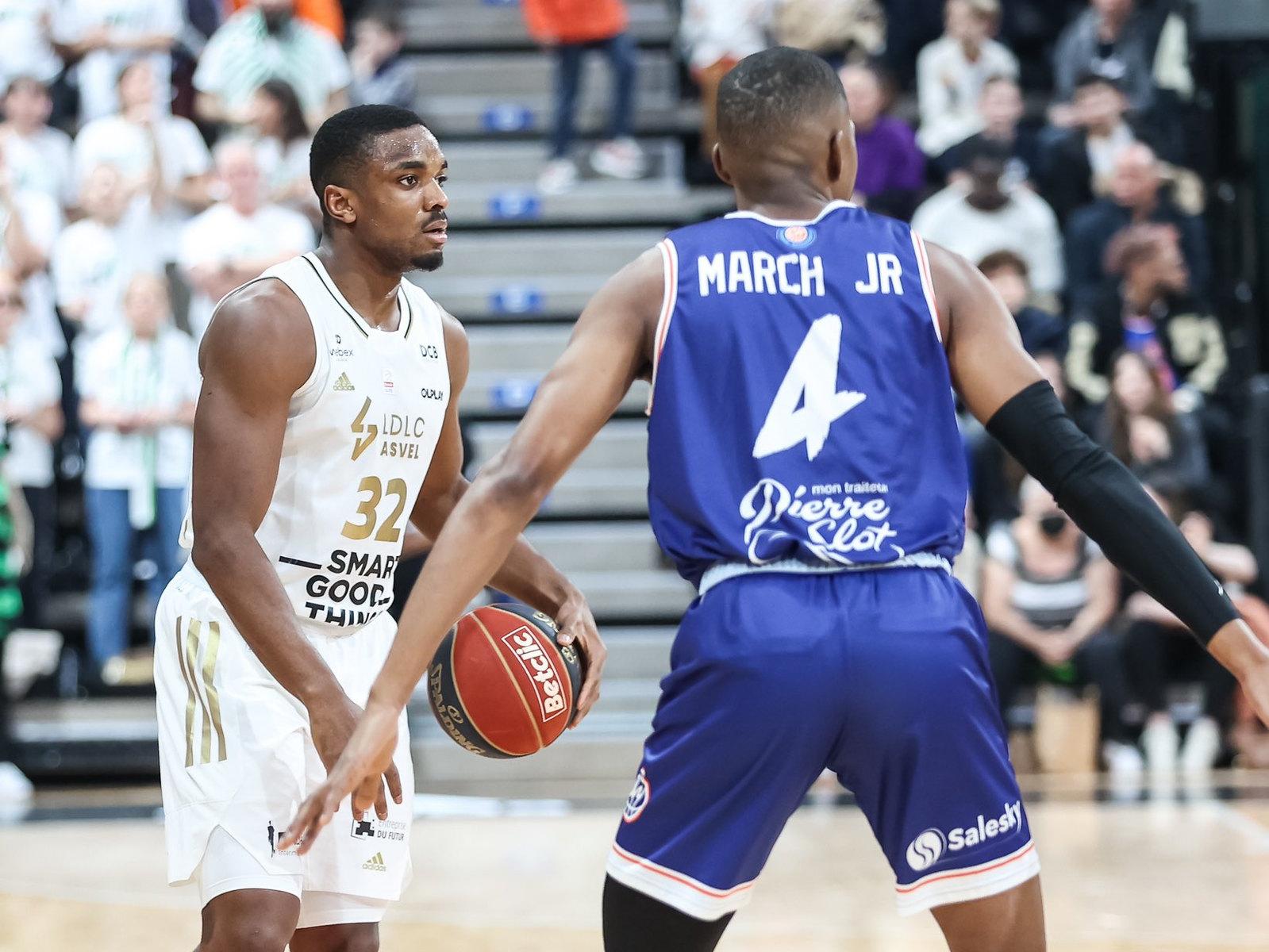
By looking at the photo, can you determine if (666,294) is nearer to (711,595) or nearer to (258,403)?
(711,595)

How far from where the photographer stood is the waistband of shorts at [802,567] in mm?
2852

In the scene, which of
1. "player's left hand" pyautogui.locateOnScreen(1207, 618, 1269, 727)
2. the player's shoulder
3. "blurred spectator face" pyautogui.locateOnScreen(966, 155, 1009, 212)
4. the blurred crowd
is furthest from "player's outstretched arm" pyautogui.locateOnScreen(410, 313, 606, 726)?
"blurred spectator face" pyautogui.locateOnScreen(966, 155, 1009, 212)

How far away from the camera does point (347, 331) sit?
3512 mm

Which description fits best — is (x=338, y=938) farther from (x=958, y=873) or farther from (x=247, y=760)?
(x=958, y=873)

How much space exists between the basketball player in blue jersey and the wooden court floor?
267 cm

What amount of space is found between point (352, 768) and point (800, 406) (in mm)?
884

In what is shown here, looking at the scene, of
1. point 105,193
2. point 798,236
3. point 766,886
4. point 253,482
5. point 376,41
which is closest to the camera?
point 798,236

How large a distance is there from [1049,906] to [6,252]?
6.17m

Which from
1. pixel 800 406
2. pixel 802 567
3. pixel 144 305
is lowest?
pixel 144 305

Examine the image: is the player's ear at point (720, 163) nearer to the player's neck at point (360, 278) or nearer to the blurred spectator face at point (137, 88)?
the player's neck at point (360, 278)

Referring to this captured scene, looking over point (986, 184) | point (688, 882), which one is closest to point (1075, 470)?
point (688, 882)

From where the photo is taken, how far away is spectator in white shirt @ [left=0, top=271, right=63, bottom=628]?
8.77 m

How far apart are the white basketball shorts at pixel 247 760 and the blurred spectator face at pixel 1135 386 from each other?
577cm

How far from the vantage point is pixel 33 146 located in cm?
970
